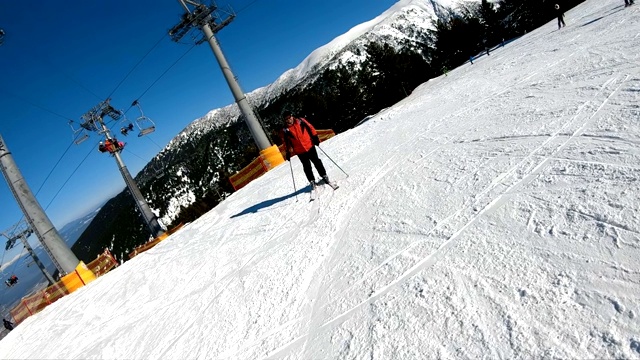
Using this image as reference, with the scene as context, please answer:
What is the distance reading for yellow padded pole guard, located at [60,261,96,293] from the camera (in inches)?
459

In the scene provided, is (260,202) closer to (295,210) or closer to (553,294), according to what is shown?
(295,210)

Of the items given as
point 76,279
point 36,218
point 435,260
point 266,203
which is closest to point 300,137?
point 266,203

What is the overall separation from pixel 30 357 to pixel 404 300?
8.25 m

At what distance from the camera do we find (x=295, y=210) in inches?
303

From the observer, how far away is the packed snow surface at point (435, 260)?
8.75ft

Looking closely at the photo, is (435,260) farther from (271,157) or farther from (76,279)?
(271,157)

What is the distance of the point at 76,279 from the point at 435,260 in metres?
13.4

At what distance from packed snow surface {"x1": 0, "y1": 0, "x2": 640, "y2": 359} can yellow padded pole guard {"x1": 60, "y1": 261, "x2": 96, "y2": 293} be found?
2.39 m

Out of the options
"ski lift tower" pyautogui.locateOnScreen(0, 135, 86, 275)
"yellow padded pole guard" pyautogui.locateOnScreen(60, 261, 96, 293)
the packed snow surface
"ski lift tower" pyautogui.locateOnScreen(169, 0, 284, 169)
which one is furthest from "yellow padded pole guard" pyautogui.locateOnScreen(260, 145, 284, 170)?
"ski lift tower" pyautogui.locateOnScreen(0, 135, 86, 275)

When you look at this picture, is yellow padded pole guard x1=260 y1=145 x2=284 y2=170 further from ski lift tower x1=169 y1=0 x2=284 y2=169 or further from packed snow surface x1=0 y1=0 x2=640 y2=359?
packed snow surface x1=0 y1=0 x2=640 y2=359

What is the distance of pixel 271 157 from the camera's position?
16.9 meters

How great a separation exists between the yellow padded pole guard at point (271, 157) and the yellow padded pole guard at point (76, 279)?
8.72m

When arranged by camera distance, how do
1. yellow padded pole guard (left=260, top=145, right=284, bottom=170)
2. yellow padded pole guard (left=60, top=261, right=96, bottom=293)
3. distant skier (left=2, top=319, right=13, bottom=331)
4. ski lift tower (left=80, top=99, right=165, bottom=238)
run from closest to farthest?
1. yellow padded pole guard (left=60, top=261, right=96, bottom=293)
2. distant skier (left=2, top=319, right=13, bottom=331)
3. yellow padded pole guard (left=260, top=145, right=284, bottom=170)
4. ski lift tower (left=80, top=99, right=165, bottom=238)

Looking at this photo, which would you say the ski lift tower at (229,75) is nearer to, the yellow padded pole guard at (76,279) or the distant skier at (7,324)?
the yellow padded pole guard at (76,279)
